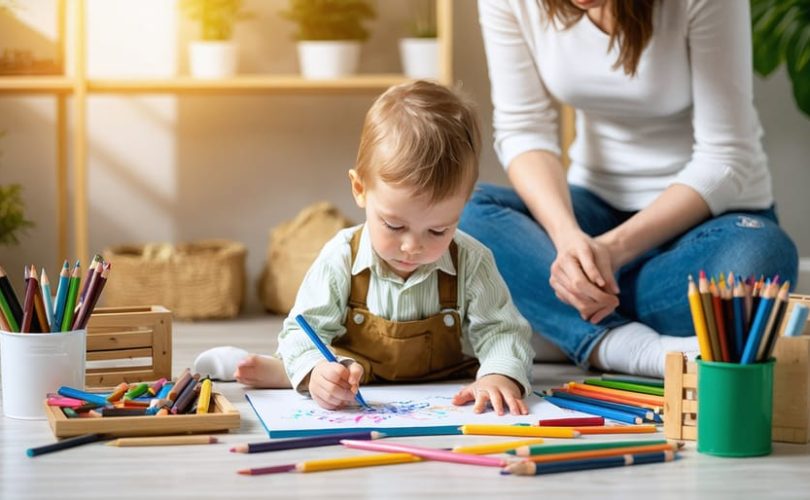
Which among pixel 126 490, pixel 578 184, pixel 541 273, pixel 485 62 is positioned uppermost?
pixel 485 62

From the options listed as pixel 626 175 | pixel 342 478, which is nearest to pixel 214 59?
pixel 626 175

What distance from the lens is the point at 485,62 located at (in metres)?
2.81

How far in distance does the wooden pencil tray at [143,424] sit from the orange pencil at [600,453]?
0.36 metres

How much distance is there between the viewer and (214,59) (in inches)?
101

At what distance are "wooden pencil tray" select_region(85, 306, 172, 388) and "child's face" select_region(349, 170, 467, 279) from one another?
374 mm

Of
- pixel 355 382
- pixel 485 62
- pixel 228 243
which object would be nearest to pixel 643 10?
pixel 355 382

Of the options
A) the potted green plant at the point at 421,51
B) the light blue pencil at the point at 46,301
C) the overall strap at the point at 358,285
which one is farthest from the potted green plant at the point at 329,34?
the light blue pencil at the point at 46,301

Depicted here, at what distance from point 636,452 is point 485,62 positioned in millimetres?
1723

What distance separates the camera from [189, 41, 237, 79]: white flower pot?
2553 mm

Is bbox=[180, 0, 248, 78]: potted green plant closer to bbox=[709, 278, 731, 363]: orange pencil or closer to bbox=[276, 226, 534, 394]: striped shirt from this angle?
bbox=[276, 226, 534, 394]: striped shirt

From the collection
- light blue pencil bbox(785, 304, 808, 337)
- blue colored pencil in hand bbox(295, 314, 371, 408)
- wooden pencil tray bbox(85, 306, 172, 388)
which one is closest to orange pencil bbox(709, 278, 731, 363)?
light blue pencil bbox(785, 304, 808, 337)

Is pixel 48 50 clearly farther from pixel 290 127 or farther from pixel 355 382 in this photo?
pixel 355 382

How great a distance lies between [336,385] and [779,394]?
498 millimetres

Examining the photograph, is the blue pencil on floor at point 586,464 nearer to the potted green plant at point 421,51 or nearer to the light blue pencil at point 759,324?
the light blue pencil at point 759,324
